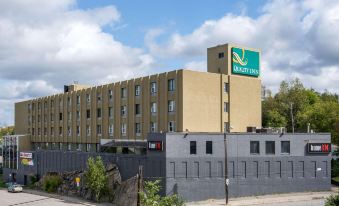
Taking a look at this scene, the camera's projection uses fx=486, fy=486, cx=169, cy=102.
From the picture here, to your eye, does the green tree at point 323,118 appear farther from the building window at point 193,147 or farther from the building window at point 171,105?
the building window at point 193,147

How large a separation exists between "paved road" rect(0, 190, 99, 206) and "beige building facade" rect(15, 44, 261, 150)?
1336 centimetres

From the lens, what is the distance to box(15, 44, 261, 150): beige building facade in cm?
6331

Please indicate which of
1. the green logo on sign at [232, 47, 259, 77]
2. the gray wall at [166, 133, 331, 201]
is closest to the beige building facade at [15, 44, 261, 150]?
the green logo on sign at [232, 47, 259, 77]

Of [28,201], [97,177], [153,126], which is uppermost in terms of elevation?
[153,126]

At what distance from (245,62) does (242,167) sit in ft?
56.7

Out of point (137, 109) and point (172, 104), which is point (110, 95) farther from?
Result: point (172, 104)

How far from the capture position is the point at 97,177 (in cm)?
6194

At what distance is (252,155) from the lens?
6097cm

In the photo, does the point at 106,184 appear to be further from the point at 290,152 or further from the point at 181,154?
the point at 290,152

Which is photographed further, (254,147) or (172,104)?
(172,104)

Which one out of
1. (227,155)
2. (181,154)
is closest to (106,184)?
(181,154)

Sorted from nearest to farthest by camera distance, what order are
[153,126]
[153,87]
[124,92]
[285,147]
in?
[285,147] < [153,126] < [153,87] < [124,92]

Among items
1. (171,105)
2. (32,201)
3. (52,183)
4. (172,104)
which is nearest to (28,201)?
(32,201)

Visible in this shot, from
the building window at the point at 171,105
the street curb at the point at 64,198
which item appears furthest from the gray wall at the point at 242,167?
the street curb at the point at 64,198
